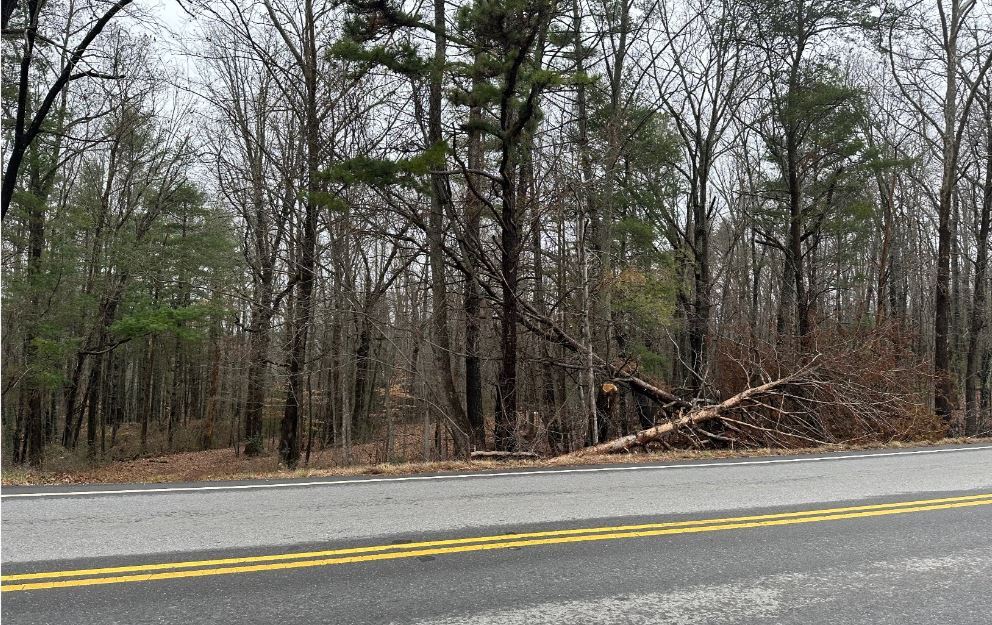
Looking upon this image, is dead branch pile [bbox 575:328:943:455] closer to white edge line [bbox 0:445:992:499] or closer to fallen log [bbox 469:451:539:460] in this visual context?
fallen log [bbox 469:451:539:460]

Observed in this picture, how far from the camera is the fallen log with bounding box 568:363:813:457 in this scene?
1230 centimetres

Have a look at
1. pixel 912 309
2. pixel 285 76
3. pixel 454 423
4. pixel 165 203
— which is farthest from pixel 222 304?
pixel 912 309

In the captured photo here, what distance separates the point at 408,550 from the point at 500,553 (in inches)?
28.5

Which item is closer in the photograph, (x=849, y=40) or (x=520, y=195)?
(x=520, y=195)

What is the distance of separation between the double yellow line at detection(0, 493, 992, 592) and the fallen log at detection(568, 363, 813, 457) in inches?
248

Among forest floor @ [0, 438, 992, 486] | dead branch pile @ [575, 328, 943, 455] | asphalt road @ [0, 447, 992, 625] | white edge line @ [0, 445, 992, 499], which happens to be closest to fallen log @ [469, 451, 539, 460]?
forest floor @ [0, 438, 992, 486]

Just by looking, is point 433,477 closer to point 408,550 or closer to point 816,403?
point 408,550

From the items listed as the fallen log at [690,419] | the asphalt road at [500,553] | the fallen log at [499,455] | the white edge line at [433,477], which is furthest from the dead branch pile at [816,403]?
the asphalt road at [500,553]

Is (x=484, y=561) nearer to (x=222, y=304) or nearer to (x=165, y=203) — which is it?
(x=222, y=304)

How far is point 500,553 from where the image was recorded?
4.61m

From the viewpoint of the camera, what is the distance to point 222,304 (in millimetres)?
21141

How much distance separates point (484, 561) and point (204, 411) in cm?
3672

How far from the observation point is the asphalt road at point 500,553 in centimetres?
360

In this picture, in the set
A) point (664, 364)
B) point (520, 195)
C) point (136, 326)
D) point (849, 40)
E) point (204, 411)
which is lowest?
point (204, 411)
